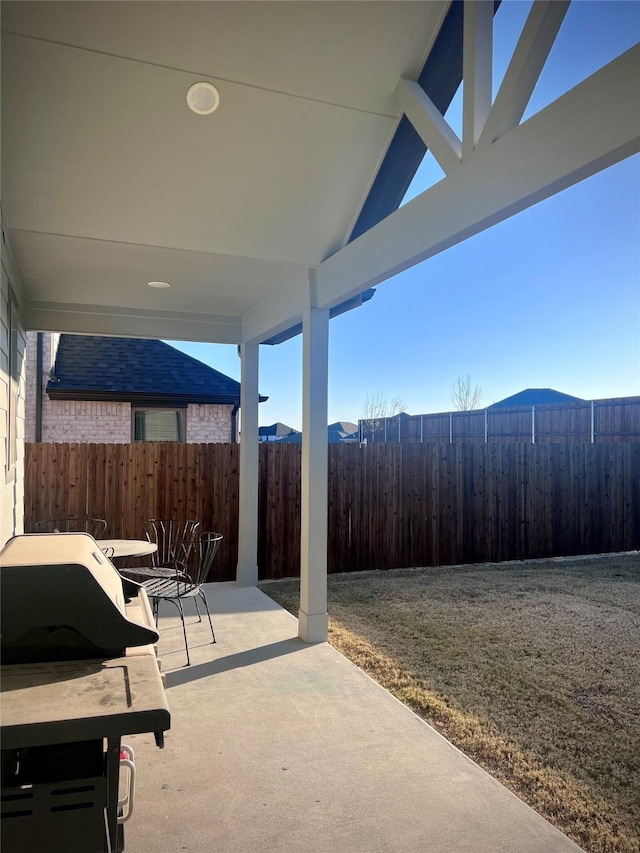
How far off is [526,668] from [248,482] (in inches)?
133

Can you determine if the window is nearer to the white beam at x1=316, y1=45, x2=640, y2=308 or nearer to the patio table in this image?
the patio table

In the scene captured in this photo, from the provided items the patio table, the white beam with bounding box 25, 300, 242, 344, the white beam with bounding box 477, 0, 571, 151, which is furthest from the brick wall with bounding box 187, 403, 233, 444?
the white beam with bounding box 477, 0, 571, 151

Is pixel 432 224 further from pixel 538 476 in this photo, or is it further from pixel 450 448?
pixel 538 476

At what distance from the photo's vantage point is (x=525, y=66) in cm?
234

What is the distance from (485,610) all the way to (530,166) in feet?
13.9

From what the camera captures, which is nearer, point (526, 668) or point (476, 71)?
point (476, 71)

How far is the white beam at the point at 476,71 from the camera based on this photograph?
264cm

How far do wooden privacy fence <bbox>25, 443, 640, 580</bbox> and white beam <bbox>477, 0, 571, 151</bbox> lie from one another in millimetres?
4895

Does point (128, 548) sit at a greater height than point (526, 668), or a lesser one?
greater

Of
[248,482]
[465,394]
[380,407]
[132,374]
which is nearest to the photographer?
[248,482]

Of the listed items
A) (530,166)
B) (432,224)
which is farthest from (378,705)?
(530,166)


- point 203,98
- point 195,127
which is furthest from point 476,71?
point 195,127

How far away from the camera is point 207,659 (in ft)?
13.7

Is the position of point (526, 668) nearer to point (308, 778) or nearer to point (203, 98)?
point (308, 778)
